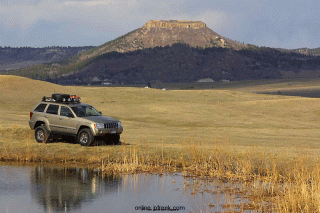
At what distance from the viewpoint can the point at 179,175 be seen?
68.9 feet

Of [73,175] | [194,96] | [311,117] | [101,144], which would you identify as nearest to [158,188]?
[73,175]

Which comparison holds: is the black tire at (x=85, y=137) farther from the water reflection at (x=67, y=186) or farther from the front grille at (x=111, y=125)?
the water reflection at (x=67, y=186)

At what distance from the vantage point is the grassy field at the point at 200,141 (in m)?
20.2

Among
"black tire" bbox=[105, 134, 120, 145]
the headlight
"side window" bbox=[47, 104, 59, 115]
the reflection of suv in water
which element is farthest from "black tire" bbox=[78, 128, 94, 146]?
"side window" bbox=[47, 104, 59, 115]

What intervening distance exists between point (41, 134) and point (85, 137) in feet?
8.36

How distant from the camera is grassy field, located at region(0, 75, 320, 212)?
20.2 m

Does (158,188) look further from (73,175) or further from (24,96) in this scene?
(24,96)

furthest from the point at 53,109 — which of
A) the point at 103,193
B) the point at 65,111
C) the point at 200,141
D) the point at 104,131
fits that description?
the point at 103,193

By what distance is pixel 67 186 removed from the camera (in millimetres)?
18766

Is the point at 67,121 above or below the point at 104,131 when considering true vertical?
above

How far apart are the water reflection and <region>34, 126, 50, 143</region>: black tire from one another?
12.9 ft

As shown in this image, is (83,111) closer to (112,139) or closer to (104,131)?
(104,131)

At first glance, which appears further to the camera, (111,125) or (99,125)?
(111,125)

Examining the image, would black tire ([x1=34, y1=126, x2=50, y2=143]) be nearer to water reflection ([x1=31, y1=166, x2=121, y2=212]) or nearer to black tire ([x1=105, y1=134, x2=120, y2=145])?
black tire ([x1=105, y1=134, x2=120, y2=145])
